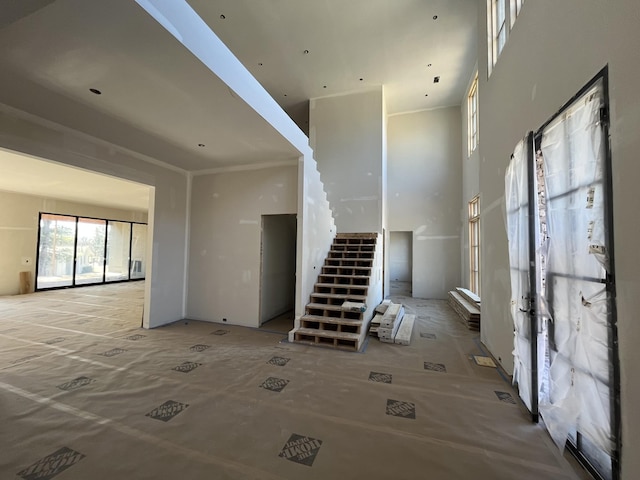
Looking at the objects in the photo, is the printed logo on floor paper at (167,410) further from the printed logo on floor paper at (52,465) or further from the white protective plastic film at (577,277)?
the white protective plastic film at (577,277)

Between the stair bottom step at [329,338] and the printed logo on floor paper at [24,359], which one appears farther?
the stair bottom step at [329,338]

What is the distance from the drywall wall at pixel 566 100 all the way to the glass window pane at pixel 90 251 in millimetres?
11436

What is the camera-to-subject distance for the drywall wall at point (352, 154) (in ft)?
21.3

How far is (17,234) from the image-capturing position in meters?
6.91

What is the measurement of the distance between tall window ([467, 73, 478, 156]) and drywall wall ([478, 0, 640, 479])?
3492 mm

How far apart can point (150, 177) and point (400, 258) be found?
8.32 metres

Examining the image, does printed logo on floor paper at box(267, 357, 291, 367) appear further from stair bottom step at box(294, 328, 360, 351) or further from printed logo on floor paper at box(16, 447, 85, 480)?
printed logo on floor paper at box(16, 447, 85, 480)

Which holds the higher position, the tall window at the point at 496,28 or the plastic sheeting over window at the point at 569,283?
the tall window at the point at 496,28

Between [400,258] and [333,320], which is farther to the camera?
[400,258]

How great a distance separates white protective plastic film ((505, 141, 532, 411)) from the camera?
2086mm

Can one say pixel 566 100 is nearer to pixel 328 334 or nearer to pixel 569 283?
pixel 569 283

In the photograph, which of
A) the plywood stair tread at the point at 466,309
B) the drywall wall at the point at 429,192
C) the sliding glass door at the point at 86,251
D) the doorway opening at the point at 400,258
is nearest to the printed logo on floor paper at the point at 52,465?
the plywood stair tread at the point at 466,309

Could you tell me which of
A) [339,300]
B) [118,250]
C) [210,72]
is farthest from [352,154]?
[118,250]

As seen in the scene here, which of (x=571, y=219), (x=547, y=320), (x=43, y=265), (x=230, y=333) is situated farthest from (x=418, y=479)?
(x=43, y=265)
